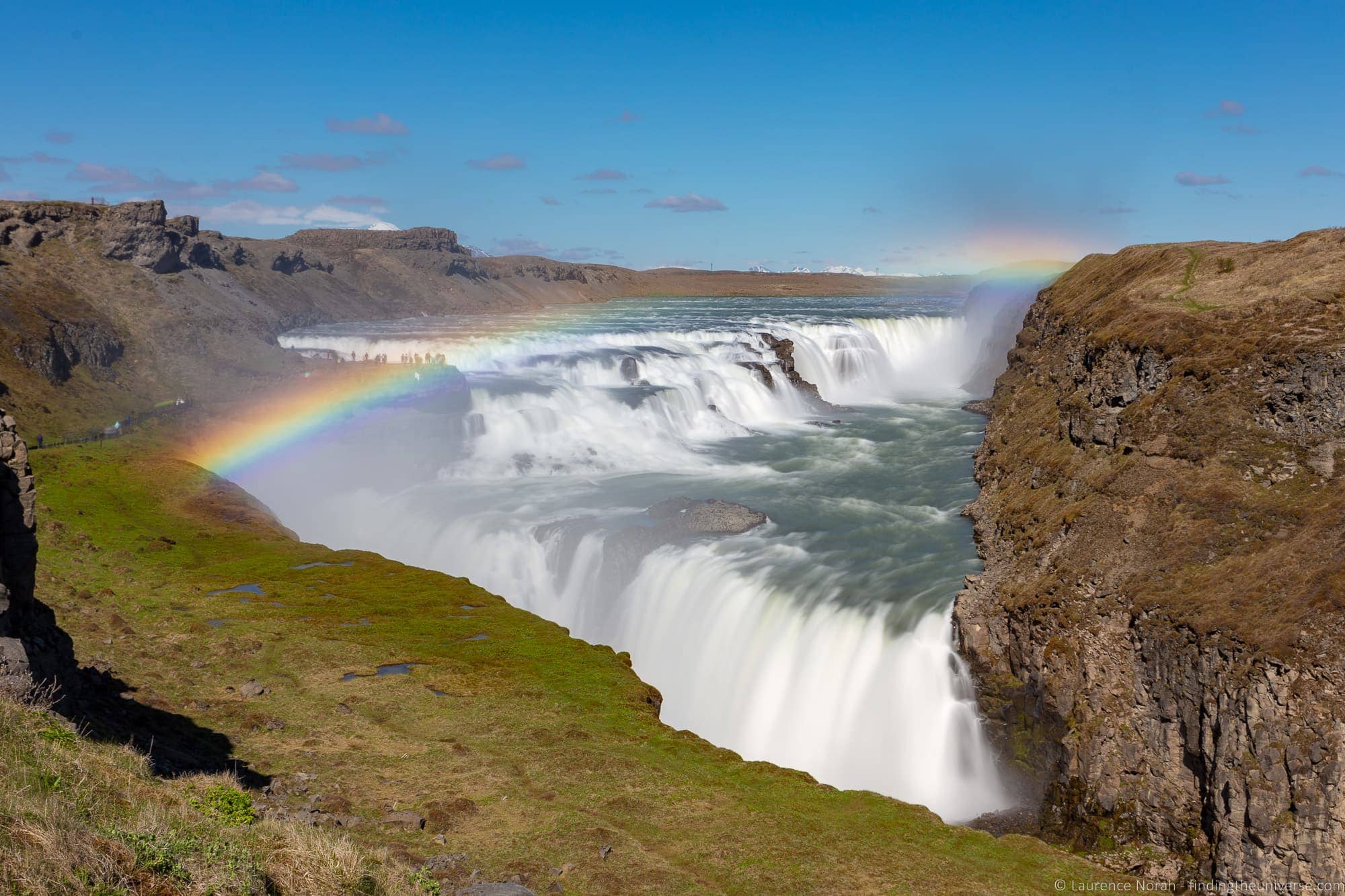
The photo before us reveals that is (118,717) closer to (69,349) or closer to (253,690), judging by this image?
(253,690)

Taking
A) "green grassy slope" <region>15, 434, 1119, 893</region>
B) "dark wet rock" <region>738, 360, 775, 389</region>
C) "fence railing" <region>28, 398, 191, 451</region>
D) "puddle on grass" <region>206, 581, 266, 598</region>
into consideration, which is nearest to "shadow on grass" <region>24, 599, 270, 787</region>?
"green grassy slope" <region>15, 434, 1119, 893</region>

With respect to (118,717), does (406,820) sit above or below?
below

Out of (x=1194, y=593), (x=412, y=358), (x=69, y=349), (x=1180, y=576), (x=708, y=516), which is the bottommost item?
(x=708, y=516)

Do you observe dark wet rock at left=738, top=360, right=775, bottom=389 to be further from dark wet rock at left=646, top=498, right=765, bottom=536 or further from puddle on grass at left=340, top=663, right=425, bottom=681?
puddle on grass at left=340, top=663, right=425, bottom=681

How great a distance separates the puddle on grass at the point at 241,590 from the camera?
111ft

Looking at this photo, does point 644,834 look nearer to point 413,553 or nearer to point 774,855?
point 774,855

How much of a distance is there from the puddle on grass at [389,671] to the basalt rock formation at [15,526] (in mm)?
9889

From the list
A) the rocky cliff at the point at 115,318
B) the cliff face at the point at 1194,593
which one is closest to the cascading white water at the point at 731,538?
the cliff face at the point at 1194,593

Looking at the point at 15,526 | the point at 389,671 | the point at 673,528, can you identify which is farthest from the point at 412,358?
the point at 15,526

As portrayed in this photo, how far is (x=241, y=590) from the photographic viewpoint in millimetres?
34531

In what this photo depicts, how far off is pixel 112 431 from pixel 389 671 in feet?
162

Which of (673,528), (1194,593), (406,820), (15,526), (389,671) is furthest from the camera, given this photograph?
(673,528)

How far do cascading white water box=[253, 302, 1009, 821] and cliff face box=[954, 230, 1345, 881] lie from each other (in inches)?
104

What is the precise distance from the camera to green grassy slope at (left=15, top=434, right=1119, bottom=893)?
1761 centimetres
